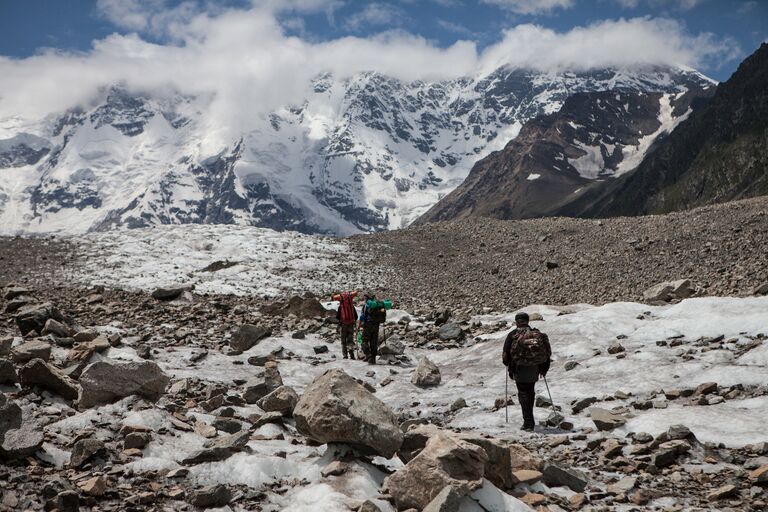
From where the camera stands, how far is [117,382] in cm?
1148

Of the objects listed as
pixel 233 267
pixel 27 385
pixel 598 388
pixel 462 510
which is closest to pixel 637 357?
pixel 598 388

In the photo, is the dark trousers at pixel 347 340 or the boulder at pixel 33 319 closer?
the boulder at pixel 33 319

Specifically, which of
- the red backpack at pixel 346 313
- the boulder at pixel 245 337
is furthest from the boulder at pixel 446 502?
the boulder at pixel 245 337

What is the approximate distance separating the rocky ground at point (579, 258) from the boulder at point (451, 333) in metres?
6.23

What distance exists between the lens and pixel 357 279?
40.1 meters

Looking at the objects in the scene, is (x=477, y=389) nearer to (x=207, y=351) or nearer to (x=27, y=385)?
(x=207, y=351)

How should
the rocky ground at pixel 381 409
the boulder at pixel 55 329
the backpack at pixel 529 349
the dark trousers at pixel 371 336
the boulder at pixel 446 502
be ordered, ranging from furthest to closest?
the dark trousers at pixel 371 336, the boulder at pixel 55 329, the backpack at pixel 529 349, the rocky ground at pixel 381 409, the boulder at pixel 446 502

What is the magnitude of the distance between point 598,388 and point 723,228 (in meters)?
24.3

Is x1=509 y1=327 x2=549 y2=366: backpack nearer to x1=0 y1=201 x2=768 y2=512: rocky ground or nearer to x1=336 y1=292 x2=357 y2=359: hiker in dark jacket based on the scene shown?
x1=0 y1=201 x2=768 y2=512: rocky ground

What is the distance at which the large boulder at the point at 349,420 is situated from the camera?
9234mm

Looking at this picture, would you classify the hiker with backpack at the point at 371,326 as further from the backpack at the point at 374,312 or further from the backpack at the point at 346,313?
the backpack at the point at 346,313

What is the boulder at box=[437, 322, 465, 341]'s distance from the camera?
79.6ft

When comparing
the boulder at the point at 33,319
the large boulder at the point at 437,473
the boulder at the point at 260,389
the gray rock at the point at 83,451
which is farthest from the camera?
the boulder at the point at 33,319

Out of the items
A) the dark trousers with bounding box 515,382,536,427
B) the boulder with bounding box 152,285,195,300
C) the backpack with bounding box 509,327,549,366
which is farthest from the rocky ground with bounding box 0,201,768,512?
the backpack with bounding box 509,327,549,366
